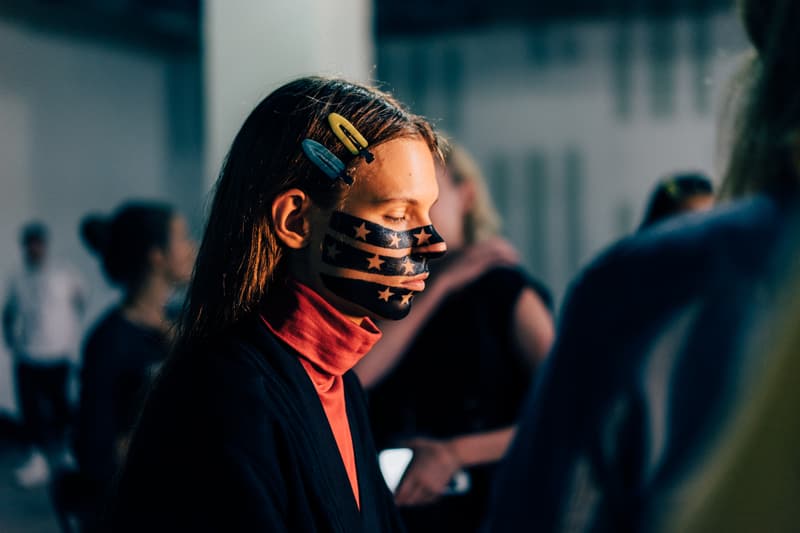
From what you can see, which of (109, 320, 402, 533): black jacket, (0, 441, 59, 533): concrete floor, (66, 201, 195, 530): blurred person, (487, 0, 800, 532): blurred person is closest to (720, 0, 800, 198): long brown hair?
(487, 0, 800, 532): blurred person

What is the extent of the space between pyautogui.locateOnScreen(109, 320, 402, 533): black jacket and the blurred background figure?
1.19 metres

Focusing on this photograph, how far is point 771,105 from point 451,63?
28.6 feet

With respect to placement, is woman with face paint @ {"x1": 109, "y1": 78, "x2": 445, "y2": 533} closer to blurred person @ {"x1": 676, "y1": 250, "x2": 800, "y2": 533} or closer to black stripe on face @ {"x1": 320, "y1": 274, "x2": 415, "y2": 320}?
black stripe on face @ {"x1": 320, "y1": 274, "x2": 415, "y2": 320}

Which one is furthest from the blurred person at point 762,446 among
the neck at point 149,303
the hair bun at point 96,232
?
the hair bun at point 96,232

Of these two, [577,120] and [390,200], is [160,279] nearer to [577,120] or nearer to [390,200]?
[390,200]

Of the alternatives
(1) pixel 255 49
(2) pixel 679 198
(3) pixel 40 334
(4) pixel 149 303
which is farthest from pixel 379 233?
(3) pixel 40 334

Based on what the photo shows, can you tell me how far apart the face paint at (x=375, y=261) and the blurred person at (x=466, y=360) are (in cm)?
83

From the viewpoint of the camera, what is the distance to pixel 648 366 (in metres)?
0.57

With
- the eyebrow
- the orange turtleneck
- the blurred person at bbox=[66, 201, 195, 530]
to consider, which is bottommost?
Result: the blurred person at bbox=[66, 201, 195, 530]

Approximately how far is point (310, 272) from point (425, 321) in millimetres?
978

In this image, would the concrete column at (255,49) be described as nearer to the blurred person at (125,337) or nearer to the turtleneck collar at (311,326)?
the blurred person at (125,337)

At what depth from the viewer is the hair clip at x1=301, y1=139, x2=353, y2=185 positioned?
101cm

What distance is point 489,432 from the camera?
6.18ft

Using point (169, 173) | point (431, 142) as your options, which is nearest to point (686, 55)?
point (169, 173)
